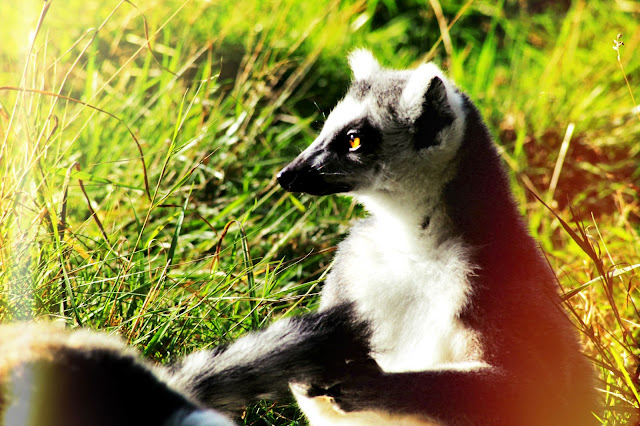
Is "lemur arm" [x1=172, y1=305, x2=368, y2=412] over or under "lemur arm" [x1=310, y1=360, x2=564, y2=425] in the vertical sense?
over

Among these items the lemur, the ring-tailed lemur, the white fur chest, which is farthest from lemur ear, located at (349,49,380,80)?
the lemur

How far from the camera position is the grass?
7.77 ft

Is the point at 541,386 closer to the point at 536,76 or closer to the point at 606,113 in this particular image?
the point at 606,113

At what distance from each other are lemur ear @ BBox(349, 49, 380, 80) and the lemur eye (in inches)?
13.2

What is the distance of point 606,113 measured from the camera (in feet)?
15.3

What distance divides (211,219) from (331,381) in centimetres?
173

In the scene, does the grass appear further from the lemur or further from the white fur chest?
the lemur

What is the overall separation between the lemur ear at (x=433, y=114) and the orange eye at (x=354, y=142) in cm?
20

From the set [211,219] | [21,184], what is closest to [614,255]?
[211,219]

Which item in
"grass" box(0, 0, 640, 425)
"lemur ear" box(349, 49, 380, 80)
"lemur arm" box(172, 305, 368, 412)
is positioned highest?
"lemur ear" box(349, 49, 380, 80)

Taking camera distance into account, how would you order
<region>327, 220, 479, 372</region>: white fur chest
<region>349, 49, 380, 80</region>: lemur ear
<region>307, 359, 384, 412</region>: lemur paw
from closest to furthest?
<region>307, 359, 384, 412</region>: lemur paw → <region>327, 220, 479, 372</region>: white fur chest → <region>349, 49, 380, 80</region>: lemur ear

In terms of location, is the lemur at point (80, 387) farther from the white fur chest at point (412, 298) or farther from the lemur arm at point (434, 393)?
the white fur chest at point (412, 298)

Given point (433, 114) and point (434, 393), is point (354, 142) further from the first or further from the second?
point (434, 393)

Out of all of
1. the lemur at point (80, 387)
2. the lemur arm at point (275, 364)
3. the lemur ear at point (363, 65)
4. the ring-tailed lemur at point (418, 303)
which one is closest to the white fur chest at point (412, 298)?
the ring-tailed lemur at point (418, 303)
